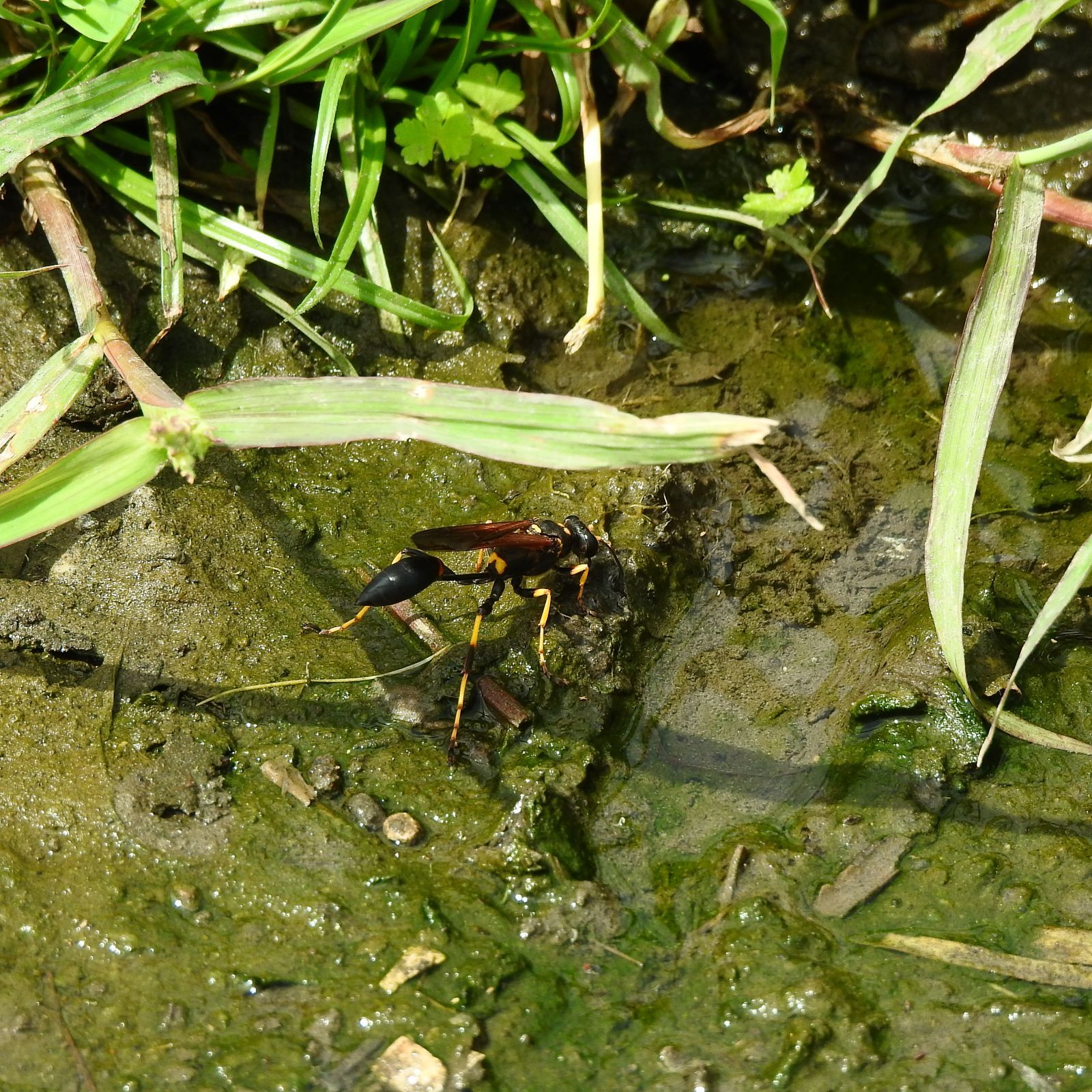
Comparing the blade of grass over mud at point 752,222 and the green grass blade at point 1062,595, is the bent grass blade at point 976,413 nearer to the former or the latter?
the green grass blade at point 1062,595

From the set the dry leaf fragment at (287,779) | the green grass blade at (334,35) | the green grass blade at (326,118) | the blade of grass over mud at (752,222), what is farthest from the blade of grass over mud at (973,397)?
the green grass blade at (326,118)

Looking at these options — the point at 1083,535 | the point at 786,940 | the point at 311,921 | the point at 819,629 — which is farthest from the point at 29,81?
the point at 1083,535

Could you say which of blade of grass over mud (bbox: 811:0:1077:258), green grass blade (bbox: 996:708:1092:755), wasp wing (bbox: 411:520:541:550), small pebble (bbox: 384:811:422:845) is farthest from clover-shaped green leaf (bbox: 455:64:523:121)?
green grass blade (bbox: 996:708:1092:755)

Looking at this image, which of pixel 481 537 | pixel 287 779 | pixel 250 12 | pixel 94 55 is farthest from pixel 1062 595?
pixel 94 55

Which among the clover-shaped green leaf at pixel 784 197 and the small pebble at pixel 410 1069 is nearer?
the small pebble at pixel 410 1069

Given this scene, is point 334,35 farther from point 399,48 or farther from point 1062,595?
point 1062,595

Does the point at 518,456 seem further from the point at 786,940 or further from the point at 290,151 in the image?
the point at 290,151
